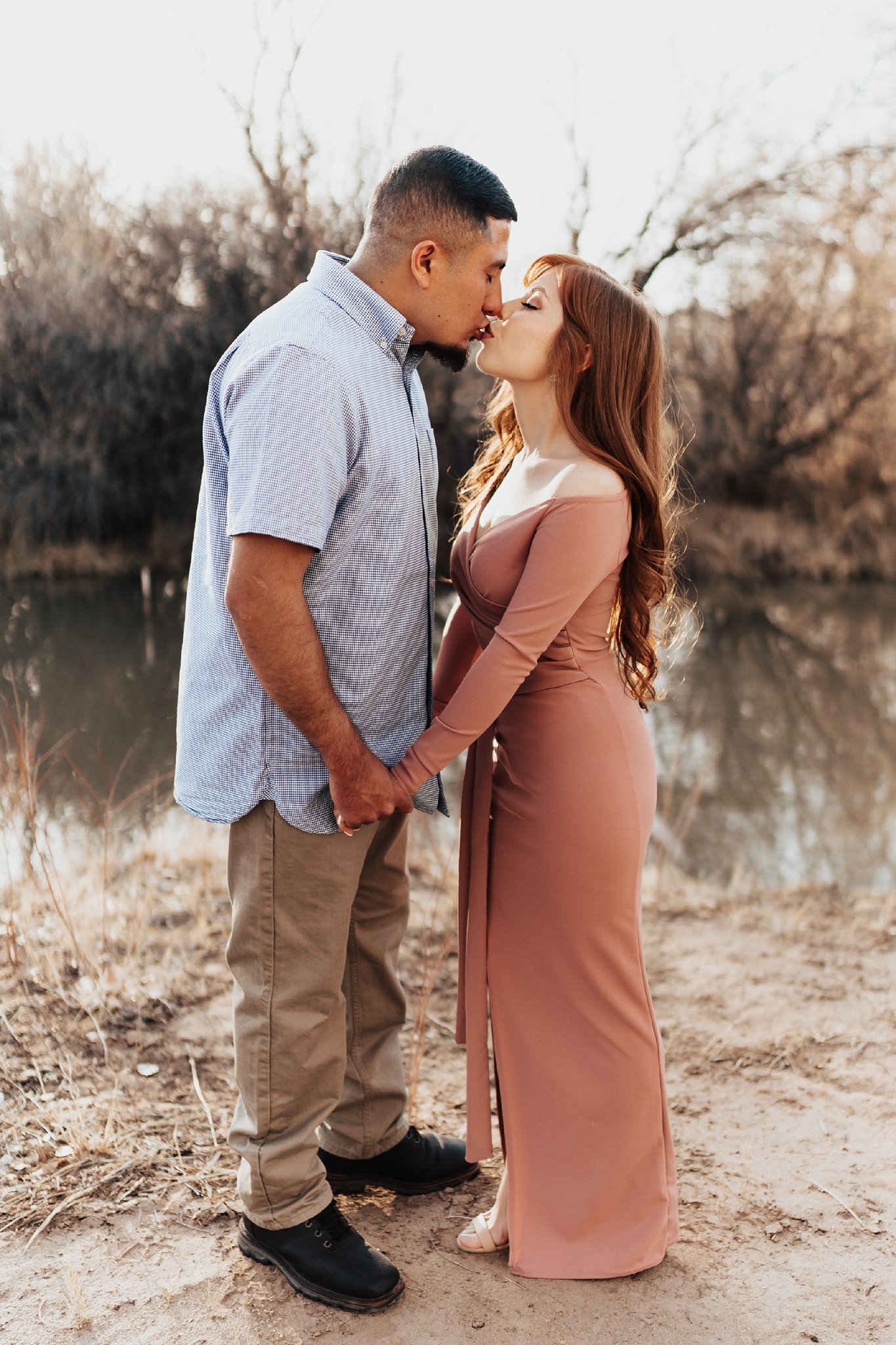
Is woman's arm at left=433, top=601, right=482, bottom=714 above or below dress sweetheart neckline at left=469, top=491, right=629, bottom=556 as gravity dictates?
below

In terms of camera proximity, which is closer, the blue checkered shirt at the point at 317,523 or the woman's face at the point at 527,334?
the blue checkered shirt at the point at 317,523

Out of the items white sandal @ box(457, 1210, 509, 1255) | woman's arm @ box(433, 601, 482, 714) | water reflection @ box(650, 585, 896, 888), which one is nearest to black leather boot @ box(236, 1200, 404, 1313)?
white sandal @ box(457, 1210, 509, 1255)

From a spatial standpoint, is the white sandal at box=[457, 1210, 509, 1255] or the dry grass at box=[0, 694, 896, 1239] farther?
the dry grass at box=[0, 694, 896, 1239]

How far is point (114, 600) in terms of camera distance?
A: 1249 centimetres

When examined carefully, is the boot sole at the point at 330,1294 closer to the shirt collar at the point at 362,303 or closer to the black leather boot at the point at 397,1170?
the black leather boot at the point at 397,1170

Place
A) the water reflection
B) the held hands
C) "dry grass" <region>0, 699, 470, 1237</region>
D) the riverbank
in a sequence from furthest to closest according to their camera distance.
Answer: the riverbank → the water reflection → "dry grass" <region>0, 699, 470, 1237</region> → the held hands

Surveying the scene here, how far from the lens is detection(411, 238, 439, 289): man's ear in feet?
6.84

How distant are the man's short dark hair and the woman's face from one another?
16 cm

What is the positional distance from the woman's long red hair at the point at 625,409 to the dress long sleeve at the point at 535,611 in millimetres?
147

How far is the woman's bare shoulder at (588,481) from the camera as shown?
2.04 meters

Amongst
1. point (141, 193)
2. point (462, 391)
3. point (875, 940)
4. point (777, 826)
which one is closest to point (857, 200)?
point (462, 391)

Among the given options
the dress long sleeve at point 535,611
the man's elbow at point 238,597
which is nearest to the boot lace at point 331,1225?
the dress long sleeve at point 535,611

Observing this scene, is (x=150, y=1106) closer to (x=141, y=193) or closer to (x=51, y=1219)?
(x=51, y=1219)

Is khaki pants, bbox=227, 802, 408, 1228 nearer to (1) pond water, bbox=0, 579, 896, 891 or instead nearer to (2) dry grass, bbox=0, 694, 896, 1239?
(2) dry grass, bbox=0, 694, 896, 1239
